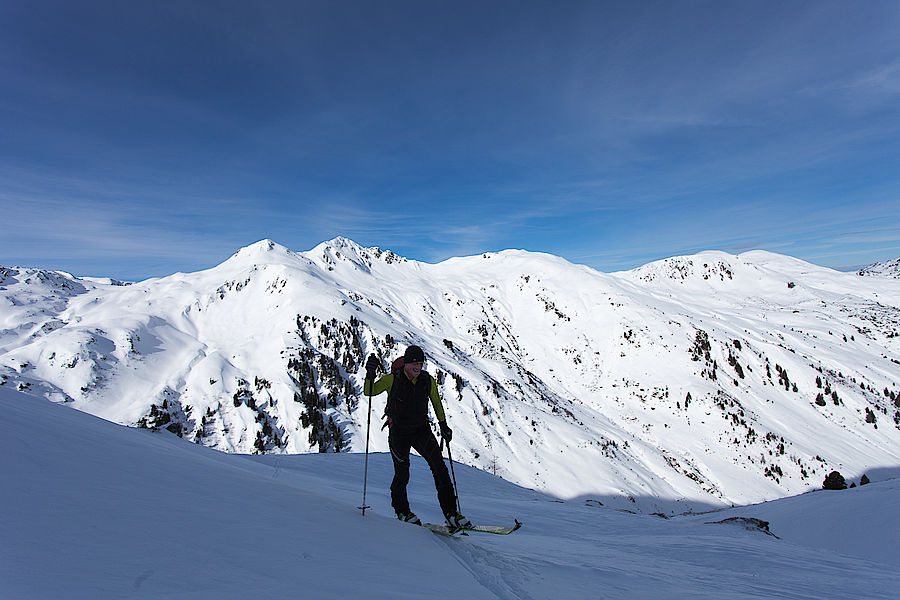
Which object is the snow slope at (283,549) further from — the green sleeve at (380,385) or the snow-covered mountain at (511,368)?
the snow-covered mountain at (511,368)

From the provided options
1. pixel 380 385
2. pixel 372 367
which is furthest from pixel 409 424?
pixel 372 367

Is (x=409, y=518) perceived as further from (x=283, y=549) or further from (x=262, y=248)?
(x=262, y=248)

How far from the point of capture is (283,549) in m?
3.85

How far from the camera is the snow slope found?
268 centimetres

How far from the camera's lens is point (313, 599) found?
286 cm

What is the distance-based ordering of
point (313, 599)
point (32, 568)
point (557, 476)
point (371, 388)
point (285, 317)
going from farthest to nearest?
point (285, 317), point (557, 476), point (371, 388), point (313, 599), point (32, 568)

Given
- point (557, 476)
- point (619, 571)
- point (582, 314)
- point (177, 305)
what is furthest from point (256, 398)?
point (582, 314)

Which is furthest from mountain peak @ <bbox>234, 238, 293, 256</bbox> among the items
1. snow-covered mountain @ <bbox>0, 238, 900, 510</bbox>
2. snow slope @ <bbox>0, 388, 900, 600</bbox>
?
snow slope @ <bbox>0, 388, 900, 600</bbox>

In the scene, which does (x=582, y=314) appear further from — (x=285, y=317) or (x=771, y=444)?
(x=285, y=317)

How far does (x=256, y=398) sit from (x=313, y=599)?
62.5 m

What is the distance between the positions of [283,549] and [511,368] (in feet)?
233

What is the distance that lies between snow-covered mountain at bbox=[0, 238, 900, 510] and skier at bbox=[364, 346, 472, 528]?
37.5 metres

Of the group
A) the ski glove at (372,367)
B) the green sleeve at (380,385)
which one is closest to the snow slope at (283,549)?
the green sleeve at (380,385)

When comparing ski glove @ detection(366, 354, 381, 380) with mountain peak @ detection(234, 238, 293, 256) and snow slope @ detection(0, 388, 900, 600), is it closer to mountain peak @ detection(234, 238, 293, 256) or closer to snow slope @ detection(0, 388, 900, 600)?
snow slope @ detection(0, 388, 900, 600)
